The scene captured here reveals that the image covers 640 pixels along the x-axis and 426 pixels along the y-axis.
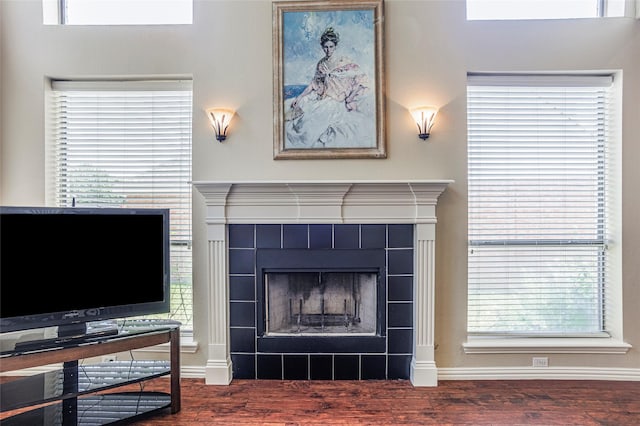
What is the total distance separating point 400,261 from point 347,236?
443 mm

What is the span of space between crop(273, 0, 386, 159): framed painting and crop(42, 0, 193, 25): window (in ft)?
2.71

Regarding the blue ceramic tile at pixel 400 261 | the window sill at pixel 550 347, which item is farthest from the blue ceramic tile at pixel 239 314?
the window sill at pixel 550 347

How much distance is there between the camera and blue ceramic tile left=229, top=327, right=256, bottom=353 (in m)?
2.63

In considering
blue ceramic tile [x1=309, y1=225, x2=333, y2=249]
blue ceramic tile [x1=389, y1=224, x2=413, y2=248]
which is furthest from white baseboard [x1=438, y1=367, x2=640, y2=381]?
blue ceramic tile [x1=309, y1=225, x2=333, y2=249]

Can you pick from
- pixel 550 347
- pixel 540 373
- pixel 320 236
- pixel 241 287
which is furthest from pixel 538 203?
pixel 241 287

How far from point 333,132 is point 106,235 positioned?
5.58ft

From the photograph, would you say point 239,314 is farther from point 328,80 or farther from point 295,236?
point 328,80

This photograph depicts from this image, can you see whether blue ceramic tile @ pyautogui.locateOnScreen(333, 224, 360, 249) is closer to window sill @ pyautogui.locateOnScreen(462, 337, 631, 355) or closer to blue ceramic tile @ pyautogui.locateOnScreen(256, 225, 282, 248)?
blue ceramic tile @ pyautogui.locateOnScreen(256, 225, 282, 248)

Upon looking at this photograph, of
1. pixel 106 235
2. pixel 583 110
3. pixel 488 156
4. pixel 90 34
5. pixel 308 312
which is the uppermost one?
pixel 90 34

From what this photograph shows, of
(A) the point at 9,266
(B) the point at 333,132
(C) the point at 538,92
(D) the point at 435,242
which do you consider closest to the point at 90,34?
(A) the point at 9,266

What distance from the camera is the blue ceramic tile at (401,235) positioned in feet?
8.52

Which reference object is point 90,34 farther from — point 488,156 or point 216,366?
point 488,156

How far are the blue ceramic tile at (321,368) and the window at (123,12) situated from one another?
2.87 m

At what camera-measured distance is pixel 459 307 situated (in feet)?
8.78
